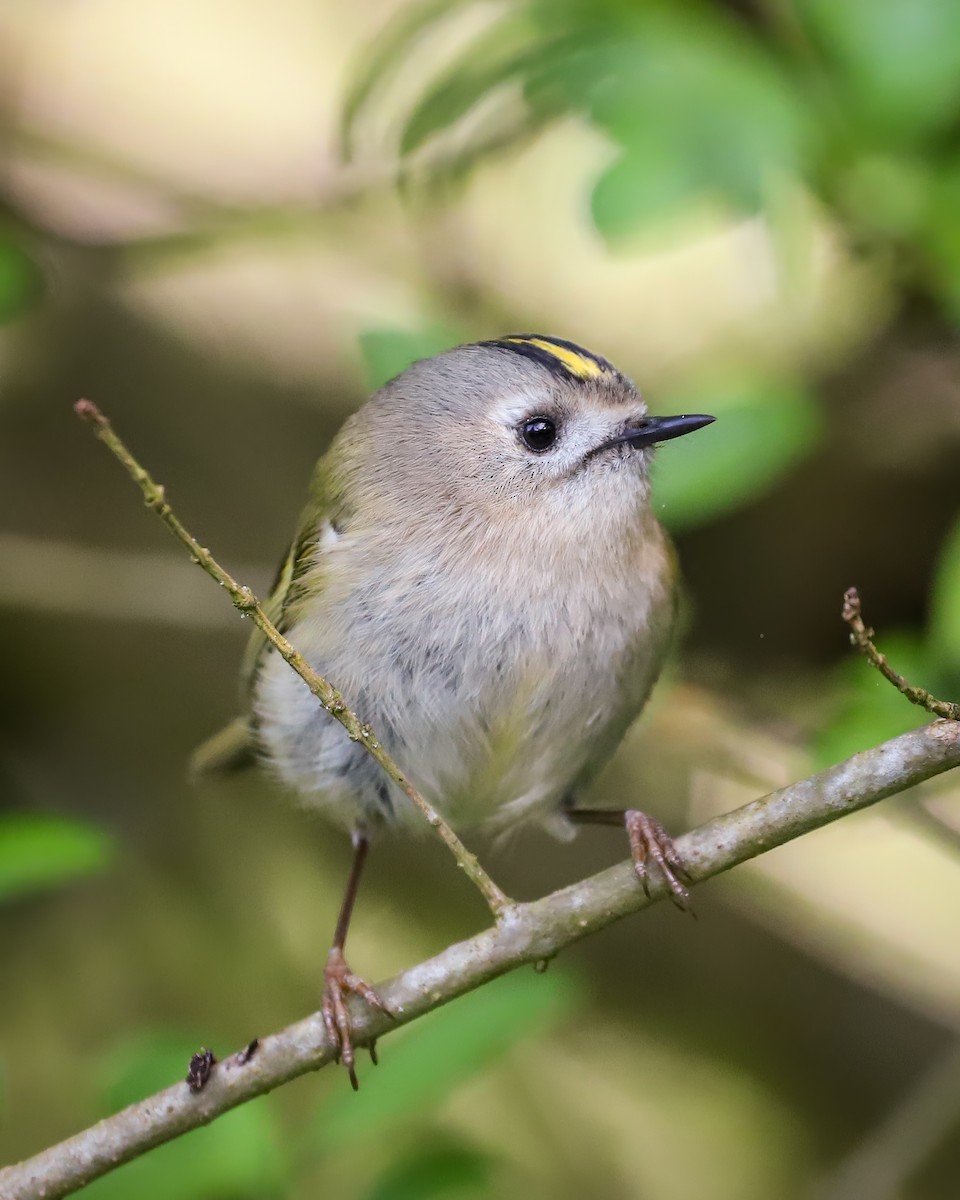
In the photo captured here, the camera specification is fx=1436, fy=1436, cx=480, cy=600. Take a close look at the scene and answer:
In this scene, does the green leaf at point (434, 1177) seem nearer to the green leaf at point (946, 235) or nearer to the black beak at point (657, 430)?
the black beak at point (657, 430)

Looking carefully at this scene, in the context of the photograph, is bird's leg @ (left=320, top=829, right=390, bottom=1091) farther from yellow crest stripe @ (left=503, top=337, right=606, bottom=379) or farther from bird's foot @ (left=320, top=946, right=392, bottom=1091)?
yellow crest stripe @ (left=503, top=337, right=606, bottom=379)

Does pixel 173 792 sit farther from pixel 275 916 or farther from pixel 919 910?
pixel 919 910

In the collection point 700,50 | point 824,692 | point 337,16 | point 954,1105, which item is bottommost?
point 954,1105

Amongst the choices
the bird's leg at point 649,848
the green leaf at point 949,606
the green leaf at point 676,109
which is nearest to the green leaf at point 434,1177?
the bird's leg at point 649,848

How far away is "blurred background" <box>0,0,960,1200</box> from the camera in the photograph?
3.04 meters

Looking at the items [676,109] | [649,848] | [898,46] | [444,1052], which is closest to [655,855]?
[649,848]

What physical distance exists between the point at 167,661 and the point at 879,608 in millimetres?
1628

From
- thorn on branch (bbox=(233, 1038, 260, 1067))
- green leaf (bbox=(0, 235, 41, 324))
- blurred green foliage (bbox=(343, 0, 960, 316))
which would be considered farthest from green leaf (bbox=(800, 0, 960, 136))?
thorn on branch (bbox=(233, 1038, 260, 1067))

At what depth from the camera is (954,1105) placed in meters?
2.71

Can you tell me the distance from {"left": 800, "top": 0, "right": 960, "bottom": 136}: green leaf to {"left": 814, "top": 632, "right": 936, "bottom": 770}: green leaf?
764mm

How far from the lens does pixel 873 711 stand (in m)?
1.97

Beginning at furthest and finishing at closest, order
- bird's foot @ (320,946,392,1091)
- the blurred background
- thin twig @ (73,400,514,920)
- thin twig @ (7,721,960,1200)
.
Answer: the blurred background < bird's foot @ (320,946,392,1091) < thin twig @ (7,721,960,1200) < thin twig @ (73,400,514,920)

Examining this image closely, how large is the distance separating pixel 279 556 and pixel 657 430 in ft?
4.56

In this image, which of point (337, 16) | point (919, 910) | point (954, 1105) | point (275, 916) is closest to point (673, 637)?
point (954, 1105)
